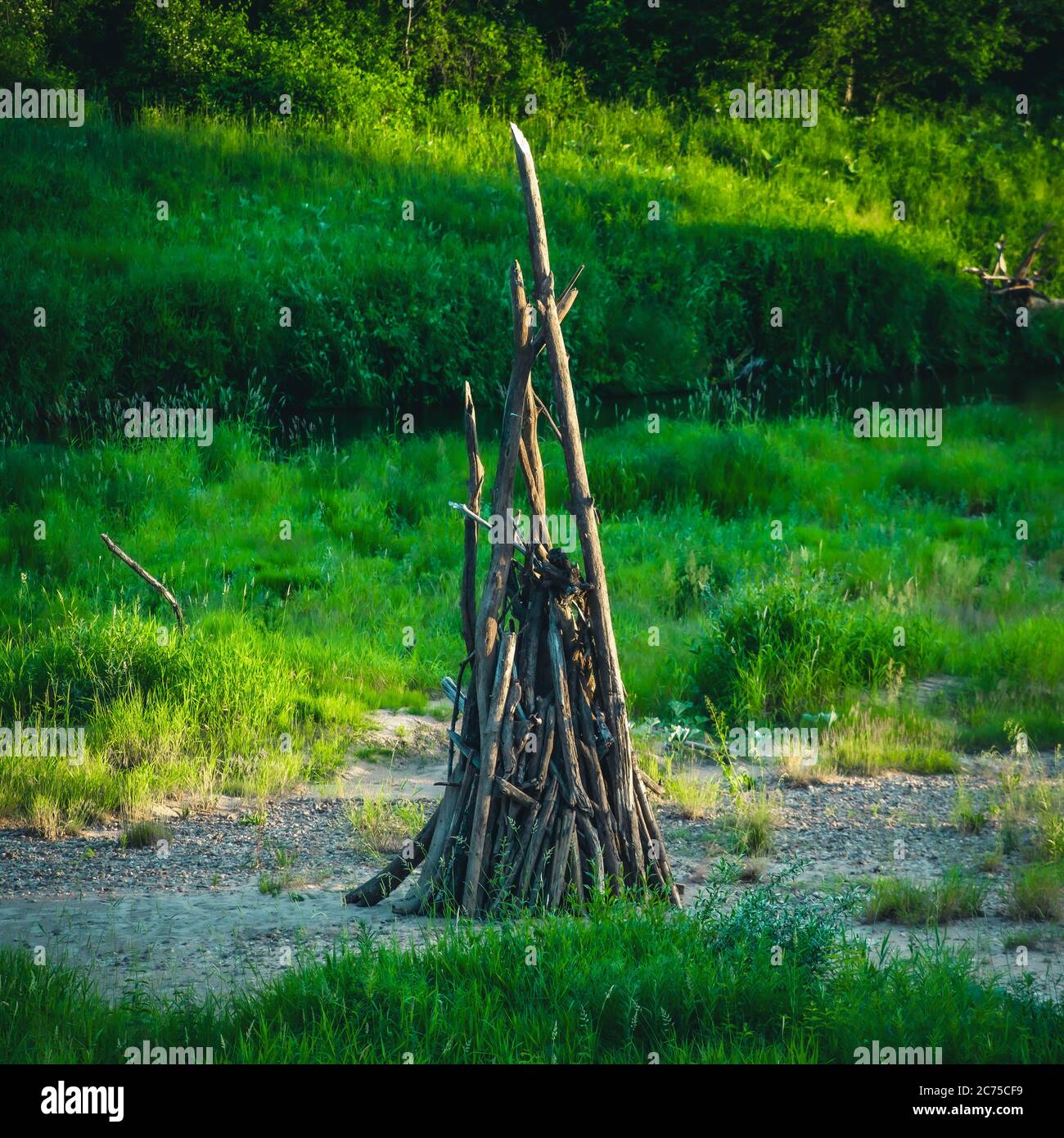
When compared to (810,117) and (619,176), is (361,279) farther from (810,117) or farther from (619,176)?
(810,117)

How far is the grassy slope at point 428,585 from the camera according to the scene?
28.1 ft

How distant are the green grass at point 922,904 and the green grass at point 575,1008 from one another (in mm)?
842

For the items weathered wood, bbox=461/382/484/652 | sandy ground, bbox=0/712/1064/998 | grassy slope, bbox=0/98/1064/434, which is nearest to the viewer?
sandy ground, bbox=0/712/1064/998

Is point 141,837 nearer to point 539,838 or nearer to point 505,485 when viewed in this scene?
point 539,838

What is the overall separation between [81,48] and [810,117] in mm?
12875

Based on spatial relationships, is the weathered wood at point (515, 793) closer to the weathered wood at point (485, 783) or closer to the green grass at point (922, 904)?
the weathered wood at point (485, 783)

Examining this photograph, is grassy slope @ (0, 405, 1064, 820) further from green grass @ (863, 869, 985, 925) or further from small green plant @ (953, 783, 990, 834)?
green grass @ (863, 869, 985, 925)

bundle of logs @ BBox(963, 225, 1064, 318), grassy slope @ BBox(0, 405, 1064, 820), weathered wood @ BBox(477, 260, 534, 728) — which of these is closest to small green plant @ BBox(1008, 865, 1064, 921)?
grassy slope @ BBox(0, 405, 1064, 820)

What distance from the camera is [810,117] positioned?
25.8m

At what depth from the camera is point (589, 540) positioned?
19.3ft

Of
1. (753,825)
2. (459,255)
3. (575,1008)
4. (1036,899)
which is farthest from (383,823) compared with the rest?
(459,255)

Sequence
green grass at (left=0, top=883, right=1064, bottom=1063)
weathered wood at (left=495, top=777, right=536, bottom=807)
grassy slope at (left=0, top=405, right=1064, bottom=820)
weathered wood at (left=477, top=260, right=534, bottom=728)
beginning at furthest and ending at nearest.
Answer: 1. grassy slope at (left=0, top=405, right=1064, bottom=820)
2. weathered wood at (left=477, top=260, right=534, bottom=728)
3. weathered wood at (left=495, top=777, right=536, bottom=807)
4. green grass at (left=0, top=883, right=1064, bottom=1063)

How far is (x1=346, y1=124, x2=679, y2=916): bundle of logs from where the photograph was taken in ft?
19.0

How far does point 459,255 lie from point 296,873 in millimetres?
13350
